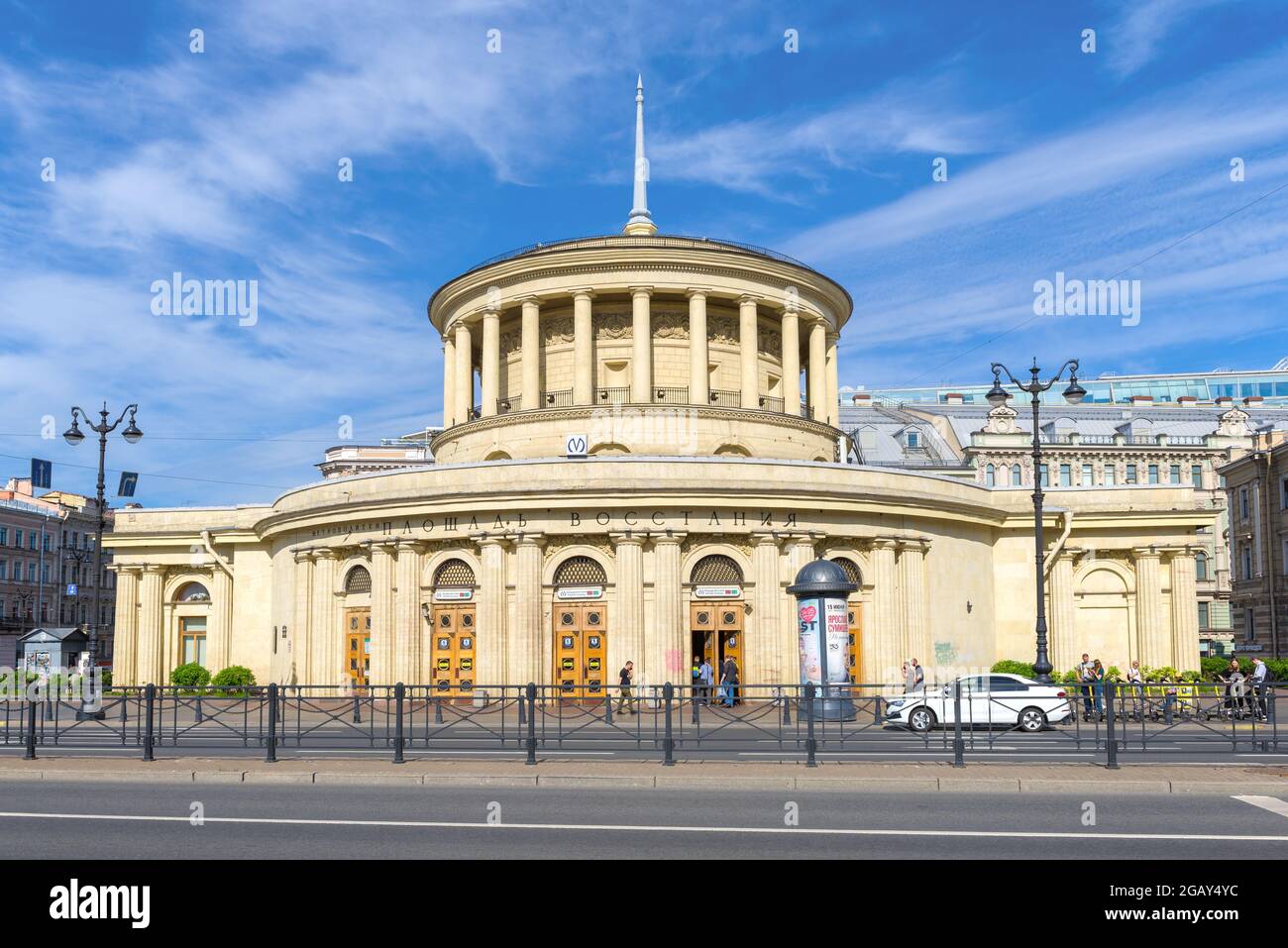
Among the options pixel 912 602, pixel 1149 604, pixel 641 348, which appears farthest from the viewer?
pixel 1149 604

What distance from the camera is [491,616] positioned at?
32656mm

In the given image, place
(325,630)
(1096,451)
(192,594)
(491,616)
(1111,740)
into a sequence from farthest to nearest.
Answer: (1096,451) < (192,594) < (325,630) < (491,616) < (1111,740)

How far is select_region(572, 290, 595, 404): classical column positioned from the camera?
40531 millimetres

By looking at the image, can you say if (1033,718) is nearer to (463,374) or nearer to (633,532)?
(633,532)

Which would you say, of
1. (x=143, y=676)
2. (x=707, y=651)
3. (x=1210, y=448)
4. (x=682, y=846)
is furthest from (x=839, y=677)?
(x=1210, y=448)

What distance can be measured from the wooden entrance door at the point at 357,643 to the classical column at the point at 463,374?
38.7ft

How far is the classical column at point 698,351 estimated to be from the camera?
133 ft

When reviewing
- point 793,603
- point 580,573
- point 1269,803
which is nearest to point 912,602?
point 793,603

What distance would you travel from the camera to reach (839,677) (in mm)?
27062

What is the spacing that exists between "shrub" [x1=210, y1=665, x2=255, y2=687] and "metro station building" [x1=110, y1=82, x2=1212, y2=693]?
114 centimetres

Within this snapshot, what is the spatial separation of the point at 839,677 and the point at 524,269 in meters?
21.4

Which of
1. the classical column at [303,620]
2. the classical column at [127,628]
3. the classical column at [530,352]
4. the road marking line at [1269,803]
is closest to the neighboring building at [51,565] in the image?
the classical column at [127,628]

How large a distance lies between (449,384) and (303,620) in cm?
1260
